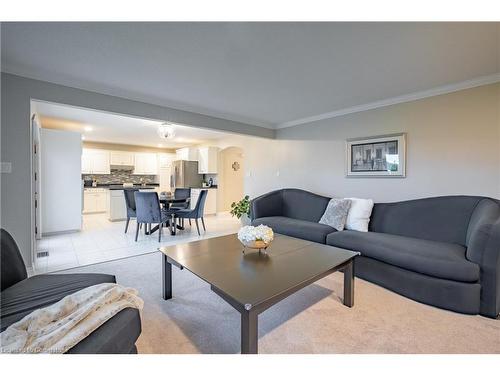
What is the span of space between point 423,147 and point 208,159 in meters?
5.31

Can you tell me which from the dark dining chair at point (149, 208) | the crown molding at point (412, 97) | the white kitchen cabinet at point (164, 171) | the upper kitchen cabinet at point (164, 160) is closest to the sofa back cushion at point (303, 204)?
the crown molding at point (412, 97)

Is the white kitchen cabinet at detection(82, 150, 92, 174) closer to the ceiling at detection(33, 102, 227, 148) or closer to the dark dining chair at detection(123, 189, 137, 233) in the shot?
the ceiling at detection(33, 102, 227, 148)

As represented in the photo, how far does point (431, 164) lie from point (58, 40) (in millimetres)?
4304

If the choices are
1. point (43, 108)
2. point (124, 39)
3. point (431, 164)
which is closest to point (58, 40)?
point (124, 39)

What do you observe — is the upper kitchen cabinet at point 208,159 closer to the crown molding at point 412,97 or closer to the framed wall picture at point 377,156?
the crown molding at point 412,97

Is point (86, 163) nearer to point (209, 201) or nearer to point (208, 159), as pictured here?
point (208, 159)

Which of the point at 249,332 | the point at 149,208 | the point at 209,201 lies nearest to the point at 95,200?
the point at 209,201

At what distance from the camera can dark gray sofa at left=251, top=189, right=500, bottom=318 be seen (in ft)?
6.22

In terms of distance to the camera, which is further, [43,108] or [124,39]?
[43,108]

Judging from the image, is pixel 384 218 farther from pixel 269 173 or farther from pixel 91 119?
pixel 91 119

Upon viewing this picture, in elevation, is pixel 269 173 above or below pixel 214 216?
above

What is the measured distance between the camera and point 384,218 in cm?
317

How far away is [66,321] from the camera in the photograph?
43.1 inches

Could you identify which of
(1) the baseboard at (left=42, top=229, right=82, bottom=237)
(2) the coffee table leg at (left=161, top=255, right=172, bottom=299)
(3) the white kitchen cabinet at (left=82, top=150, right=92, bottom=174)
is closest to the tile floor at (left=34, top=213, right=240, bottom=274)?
(1) the baseboard at (left=42, top=229, right=82, bottom=237)
